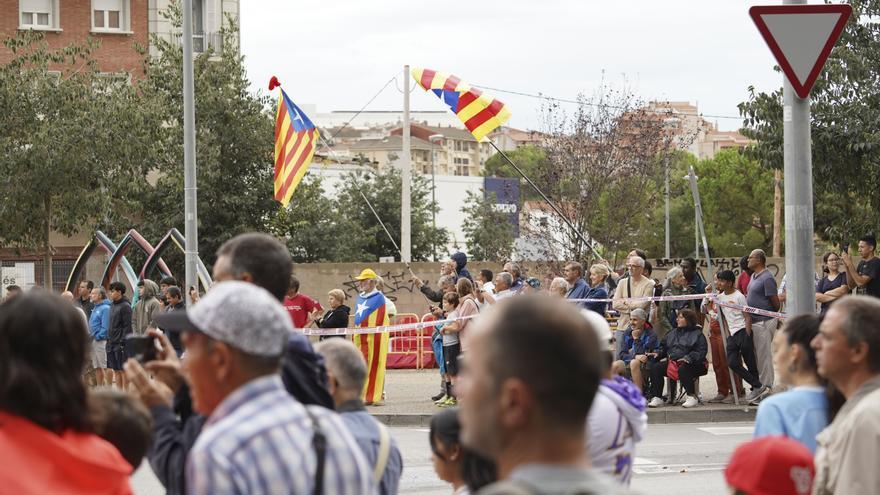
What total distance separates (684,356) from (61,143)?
63.0ft

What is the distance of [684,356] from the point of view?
16.3 m

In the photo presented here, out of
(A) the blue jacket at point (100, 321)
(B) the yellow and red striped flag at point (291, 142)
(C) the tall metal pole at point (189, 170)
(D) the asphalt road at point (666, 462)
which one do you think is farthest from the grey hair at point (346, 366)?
(B) the yellow and red striped flag at point (291, 142)

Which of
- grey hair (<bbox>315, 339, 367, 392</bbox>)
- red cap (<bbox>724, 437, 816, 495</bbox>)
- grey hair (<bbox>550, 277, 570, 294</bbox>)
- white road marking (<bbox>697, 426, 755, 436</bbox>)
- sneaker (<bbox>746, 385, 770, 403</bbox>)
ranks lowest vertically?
white road marking (<bbox>697, 426, 755, 436</bbox>)

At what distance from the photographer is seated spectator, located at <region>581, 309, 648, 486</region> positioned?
512cm

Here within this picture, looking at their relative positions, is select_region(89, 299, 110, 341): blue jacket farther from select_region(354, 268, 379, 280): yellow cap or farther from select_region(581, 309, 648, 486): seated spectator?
select_region(581, 309, 648, 486): seated spectator

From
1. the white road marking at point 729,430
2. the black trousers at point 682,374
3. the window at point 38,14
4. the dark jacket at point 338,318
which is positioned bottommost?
the white road marking at point 729,430

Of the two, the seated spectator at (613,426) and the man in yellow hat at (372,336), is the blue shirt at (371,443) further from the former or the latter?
the man in yellow hat at (372,336)

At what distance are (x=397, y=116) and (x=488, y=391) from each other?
165195 millimetres

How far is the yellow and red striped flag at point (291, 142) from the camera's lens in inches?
942

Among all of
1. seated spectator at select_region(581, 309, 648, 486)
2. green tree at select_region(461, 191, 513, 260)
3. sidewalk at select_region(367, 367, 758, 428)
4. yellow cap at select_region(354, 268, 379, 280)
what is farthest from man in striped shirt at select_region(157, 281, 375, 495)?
green tree at select_region(461, 191, 513, 260)

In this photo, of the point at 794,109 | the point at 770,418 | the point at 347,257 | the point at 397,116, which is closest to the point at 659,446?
the point at 794,109

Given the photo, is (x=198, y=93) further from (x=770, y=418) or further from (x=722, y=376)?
(x=770, y=418)

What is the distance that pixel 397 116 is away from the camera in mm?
167000

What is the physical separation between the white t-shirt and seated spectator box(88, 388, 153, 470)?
12909 mm
